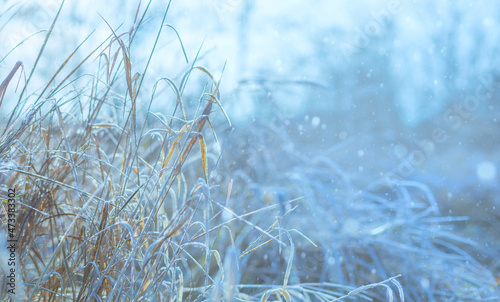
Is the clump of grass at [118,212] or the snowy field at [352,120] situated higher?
the snowy field at [352,120]

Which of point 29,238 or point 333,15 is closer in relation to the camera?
point 29,238

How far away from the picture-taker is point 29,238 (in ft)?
2.09

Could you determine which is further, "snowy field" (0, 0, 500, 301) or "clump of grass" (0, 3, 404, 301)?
"snowy field" (0, 0, 500, 301)

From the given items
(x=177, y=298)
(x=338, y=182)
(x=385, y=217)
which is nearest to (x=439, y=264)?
(x=385, y=217)

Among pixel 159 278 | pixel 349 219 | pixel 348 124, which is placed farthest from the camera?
pixel 348 124

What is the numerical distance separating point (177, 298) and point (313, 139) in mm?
3036

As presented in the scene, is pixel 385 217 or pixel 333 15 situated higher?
pixel 333 15

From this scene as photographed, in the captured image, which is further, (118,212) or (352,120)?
(352,120)

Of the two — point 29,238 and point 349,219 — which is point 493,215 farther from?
point 29,238

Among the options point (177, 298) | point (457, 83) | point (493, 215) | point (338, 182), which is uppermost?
point (457, 83)

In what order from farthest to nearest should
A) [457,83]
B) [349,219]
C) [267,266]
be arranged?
[457,83] < [349,219] < [267,266]

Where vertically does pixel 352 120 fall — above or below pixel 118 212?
above

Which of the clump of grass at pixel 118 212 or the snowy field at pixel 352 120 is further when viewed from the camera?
the snowy field at pixel 352 120

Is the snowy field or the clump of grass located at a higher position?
the snowy field
